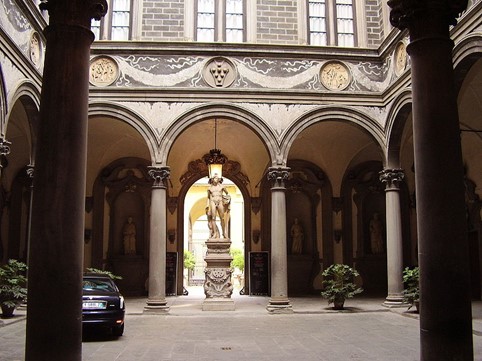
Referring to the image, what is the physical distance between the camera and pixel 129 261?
19.1m

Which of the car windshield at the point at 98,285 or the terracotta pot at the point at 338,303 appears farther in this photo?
the terracotta pot at the point at 338,303

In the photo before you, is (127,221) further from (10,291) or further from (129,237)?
(10,291)

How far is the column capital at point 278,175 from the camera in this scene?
14.7 meters

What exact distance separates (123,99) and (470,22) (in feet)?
27.9

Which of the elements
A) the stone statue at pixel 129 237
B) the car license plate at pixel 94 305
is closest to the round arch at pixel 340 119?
the stone statue at pixel 129 237

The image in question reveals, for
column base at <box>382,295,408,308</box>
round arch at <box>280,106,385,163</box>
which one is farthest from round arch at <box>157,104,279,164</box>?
column base at <box>382,295,408,308</box>

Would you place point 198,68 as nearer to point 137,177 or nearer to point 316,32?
point 316,32

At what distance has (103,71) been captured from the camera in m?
15.0

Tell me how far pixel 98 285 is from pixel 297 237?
34.0 feet

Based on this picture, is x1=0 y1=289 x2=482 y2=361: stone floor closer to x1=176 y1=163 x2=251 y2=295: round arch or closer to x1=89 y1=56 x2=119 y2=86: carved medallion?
x1=176 y1=163 x2=251 y2=295: round arch

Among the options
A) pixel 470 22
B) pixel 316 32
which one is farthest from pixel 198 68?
pixel 470 22

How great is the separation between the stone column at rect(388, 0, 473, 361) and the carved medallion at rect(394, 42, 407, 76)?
367 inches

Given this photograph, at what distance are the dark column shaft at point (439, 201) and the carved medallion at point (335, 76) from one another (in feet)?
33.9

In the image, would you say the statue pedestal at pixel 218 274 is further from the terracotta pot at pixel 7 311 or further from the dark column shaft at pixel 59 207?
the dark column shaft at pixel 59 207
